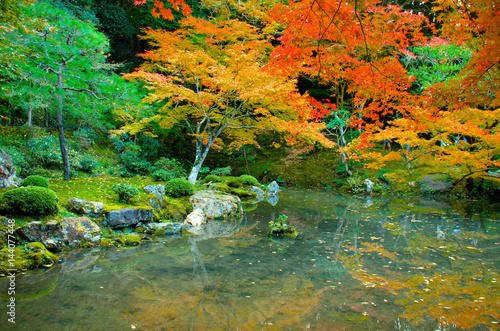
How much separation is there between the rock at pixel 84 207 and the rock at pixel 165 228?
1072mm

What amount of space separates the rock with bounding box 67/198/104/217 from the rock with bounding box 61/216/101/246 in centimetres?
27

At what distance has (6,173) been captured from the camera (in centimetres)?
558

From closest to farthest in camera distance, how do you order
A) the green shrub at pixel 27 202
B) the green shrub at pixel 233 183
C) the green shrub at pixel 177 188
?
the green shrub at pixel 27 202, the green shrub at pixel 177 188, the green shrub at pixel 233 183

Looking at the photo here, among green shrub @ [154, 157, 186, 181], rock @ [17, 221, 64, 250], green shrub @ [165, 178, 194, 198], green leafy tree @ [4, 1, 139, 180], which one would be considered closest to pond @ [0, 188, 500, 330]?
rock @ [17, 221, 64, 250]

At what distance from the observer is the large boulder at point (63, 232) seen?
433 cm

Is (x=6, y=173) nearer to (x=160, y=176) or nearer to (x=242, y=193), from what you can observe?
(x=160, y=176)

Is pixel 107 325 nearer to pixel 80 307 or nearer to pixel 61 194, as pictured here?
pixel 80 307

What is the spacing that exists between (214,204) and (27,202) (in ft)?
14.4

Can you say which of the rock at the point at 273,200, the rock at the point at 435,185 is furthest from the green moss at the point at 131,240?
the rock at the point at 435,185

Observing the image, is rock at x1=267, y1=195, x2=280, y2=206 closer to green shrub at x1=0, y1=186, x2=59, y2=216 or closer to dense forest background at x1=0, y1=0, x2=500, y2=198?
dense forest background at x1=0, y1=0, x2=500, y2=198

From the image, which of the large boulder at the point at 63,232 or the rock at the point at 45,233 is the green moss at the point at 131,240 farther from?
the rock at the point at 45,233

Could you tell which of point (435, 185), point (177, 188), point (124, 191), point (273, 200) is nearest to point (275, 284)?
point (124, 191)

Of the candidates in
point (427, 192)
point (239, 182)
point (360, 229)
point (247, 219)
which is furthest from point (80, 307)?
point (427, 192)

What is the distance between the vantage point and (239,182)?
11688 mm
